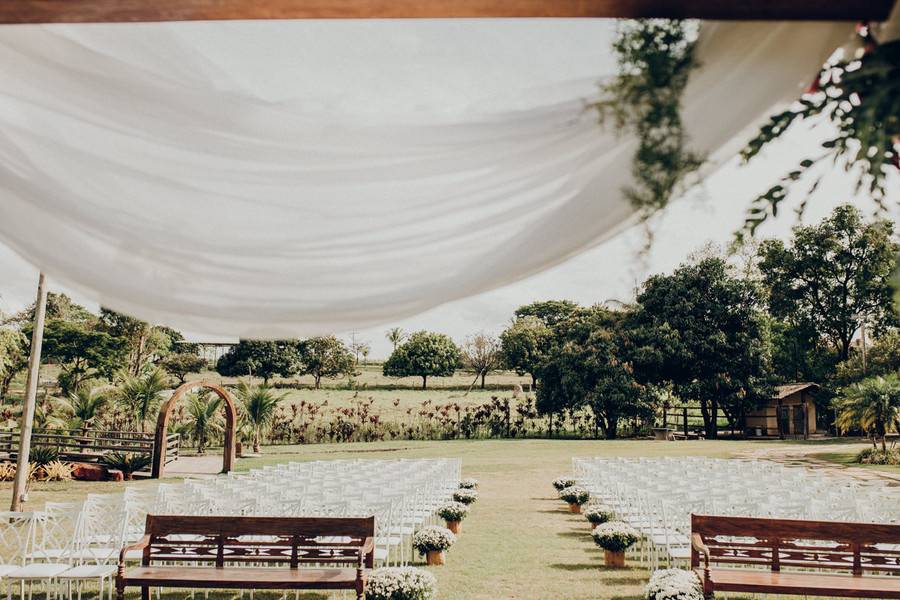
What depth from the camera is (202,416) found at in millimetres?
23125

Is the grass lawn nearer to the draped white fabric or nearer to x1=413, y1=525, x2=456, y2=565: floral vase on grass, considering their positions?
x1=413, y1=525, x2=456, y2=565: floral vase on grass

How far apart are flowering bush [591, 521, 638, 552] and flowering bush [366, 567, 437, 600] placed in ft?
10.2

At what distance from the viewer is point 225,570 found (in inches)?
244

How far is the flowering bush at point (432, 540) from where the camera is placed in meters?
8.22

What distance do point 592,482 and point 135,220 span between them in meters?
12.4

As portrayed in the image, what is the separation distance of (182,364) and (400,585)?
55.3m

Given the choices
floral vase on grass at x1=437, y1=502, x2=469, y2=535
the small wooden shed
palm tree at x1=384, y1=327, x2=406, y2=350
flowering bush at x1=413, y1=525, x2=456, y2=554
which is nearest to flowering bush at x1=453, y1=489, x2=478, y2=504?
floral vase on grass at x1=437, y1=502, x2=469, y2=535

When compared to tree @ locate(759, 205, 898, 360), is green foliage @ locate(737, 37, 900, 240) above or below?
below

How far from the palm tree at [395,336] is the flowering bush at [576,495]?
5004 centimetres

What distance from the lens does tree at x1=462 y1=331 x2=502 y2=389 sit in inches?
2198

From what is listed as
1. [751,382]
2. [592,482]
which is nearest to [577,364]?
[751,382]

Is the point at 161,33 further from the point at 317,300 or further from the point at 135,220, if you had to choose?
the point at 317,300

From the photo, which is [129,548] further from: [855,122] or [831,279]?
[831,279]

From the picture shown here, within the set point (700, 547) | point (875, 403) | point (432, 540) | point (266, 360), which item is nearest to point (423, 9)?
point (700, 547)
